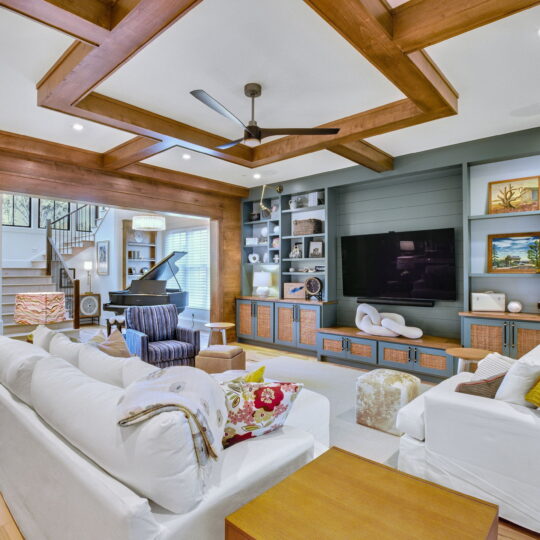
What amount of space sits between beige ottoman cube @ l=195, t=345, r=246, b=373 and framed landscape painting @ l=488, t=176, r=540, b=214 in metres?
3.25

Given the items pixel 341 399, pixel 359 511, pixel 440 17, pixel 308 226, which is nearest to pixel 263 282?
pixel 308 226

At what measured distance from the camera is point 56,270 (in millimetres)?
8086

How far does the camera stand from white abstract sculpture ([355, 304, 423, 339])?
4.57 m

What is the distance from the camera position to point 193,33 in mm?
2248

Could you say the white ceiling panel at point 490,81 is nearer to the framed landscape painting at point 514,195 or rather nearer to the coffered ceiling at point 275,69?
the coffered ceiling at point 275,69

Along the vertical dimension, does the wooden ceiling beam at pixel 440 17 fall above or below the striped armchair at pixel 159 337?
above

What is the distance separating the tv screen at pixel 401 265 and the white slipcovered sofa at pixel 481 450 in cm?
266

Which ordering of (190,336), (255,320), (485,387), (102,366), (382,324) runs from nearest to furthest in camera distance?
(102,366)
(485,387)
(190,336)
(382,324)
(255,320)

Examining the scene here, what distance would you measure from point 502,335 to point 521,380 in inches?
86.6

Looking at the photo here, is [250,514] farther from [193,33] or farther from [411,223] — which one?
[411,223]

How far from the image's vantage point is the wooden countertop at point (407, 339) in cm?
429

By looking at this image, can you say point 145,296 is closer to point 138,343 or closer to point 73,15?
point 138,343

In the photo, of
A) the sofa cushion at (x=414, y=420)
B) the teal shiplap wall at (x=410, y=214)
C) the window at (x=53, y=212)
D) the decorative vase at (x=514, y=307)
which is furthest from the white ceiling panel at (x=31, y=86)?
the window at (x=53, y=212)


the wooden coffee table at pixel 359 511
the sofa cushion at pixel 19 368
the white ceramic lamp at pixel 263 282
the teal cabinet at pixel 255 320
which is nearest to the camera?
the wooden coffee table at pixel 359 511
